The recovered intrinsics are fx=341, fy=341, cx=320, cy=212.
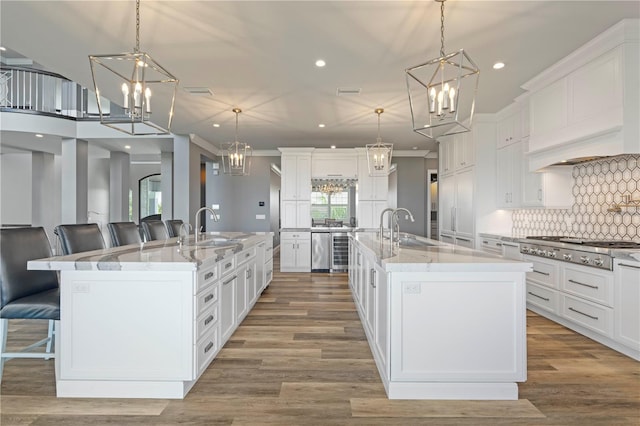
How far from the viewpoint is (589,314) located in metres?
3.00

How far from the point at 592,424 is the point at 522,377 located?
14.0 inches

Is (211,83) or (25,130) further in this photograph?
(25,130)

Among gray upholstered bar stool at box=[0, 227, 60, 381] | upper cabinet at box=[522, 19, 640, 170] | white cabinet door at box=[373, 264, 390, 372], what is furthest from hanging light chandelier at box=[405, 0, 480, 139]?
gray upholstered bar stool at box=[0, 227, 60, 381]

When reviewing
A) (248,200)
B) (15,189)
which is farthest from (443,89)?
(15,189)

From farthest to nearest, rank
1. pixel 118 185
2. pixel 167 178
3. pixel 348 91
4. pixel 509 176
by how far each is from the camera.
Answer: pixel 118 185
pixel 167 178
pixel 509 176
pixel 348 91

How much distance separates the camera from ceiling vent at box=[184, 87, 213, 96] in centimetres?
405

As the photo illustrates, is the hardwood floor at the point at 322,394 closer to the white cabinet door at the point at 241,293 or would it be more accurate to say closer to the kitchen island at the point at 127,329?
the kitchen island at the point at 127,329

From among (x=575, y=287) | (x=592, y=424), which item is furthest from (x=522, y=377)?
(x=575, y=287)

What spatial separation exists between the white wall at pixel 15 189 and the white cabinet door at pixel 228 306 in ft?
33.7

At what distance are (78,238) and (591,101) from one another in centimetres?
449

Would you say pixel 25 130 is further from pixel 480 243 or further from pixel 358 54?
pixel 480 243

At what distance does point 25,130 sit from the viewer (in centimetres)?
654

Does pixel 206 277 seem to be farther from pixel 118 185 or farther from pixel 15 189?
pixel 15 189

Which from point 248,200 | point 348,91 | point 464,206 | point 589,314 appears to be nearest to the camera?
point 589,314
